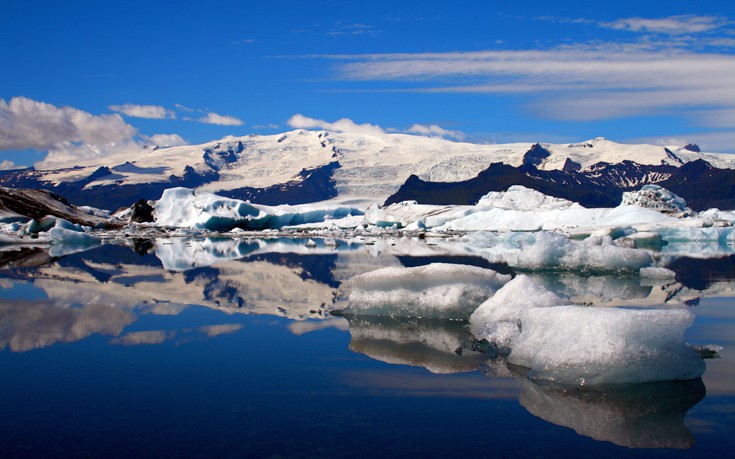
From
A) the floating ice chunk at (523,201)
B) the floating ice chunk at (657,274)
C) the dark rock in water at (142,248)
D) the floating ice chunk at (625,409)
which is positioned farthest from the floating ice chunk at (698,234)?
the floating ice chunk at (625,409)

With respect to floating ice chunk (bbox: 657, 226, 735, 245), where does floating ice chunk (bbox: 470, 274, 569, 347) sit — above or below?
above

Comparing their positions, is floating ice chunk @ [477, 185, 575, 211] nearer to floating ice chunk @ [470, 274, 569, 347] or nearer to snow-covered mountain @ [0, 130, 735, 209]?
floating ice chunk @ [470, 274, 569, 347]

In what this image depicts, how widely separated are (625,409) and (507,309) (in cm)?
236

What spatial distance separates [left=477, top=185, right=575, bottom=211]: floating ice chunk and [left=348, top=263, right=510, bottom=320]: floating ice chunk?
4790cm

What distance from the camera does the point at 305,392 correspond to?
4.75 metres

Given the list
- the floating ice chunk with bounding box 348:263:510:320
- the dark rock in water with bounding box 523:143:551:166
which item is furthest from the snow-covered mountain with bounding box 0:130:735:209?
the floating ice chunk with bounding box 348:263:510:320

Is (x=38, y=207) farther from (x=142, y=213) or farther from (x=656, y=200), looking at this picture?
(x=656, y=200)

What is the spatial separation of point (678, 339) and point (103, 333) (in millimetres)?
5270

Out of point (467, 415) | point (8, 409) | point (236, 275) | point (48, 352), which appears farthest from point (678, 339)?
point (236, 275)

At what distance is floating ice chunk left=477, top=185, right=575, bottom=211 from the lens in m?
55.2

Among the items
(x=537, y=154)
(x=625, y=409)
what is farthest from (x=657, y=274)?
(x=537, y=154)

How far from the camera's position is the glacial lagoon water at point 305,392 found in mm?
3688

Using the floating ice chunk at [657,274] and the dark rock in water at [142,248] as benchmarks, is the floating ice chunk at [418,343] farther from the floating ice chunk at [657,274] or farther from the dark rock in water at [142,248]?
the dark rock in water at [142,248]

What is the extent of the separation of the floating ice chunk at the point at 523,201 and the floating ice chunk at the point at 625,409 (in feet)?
166
